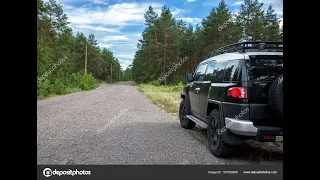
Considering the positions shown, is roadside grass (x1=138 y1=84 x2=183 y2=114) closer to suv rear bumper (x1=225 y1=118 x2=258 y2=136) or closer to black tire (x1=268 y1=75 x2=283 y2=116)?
suv rear bumper (x1=225 y1=118 x2=258 y2=136)

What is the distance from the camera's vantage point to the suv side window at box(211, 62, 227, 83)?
4.09 metres

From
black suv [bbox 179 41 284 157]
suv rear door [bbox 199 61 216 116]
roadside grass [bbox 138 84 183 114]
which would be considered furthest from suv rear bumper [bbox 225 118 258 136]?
roadside grass [bbox 138 84 183 114]

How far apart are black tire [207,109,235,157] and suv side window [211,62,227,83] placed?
579 millimetres

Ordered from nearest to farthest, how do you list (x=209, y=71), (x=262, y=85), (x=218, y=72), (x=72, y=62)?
(x=262, y=85) → (x=218, y=72) → (x=209, y=71) → (x=72, y=62)

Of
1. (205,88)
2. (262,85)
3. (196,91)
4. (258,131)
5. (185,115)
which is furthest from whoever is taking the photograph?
(185,115)

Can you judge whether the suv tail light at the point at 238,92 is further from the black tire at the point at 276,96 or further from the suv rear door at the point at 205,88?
the suv rear door at the point at 205,88

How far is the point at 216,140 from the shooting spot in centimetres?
393

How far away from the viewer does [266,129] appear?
3188mm

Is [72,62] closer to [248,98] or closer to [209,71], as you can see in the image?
[209,71]

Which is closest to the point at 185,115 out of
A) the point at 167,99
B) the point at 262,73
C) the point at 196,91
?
the point at 196,91

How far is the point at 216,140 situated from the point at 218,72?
122 centimetres
